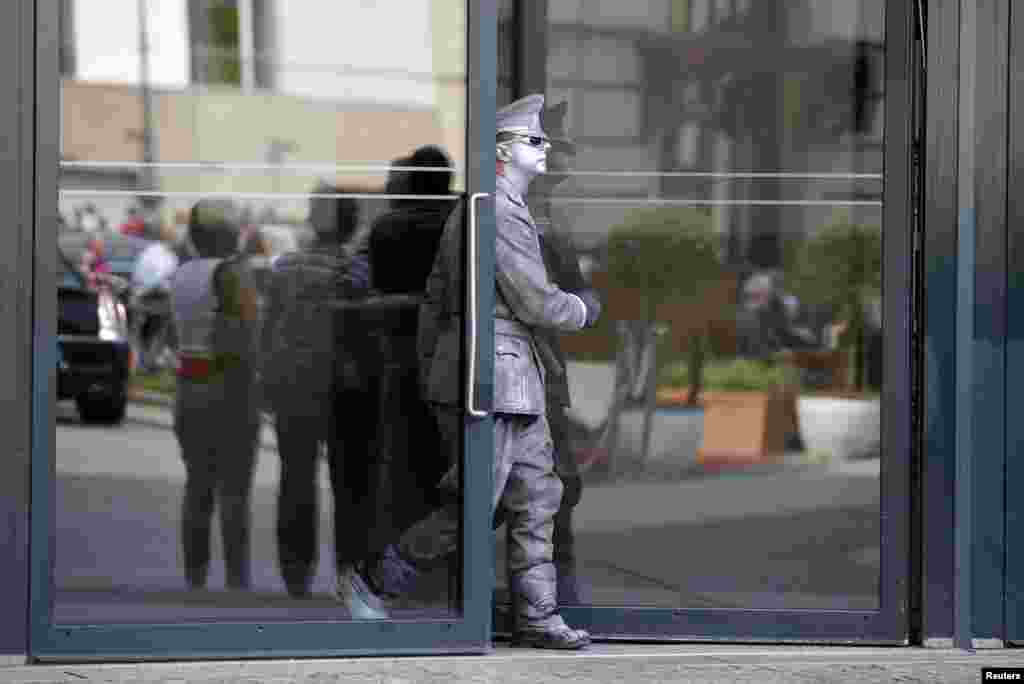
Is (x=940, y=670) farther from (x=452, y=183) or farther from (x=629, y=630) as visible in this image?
(x=452, y=183)

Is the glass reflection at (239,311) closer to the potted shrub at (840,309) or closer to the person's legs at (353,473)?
the person's legs at (353,473)

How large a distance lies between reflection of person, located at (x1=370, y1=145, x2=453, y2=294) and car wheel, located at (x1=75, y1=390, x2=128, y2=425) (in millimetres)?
1081

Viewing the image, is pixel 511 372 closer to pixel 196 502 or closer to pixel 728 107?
pixel 196 502

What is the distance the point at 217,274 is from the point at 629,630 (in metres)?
2.19

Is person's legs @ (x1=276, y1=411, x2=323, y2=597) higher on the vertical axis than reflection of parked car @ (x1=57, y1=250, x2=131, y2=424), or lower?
lower

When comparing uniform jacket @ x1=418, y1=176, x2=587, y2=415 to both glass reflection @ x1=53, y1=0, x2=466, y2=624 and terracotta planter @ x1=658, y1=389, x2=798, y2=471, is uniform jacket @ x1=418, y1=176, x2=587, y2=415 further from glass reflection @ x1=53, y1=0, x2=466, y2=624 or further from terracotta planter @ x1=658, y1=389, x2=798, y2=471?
Answer: terracotta planter @ x1=658, y1=389, x2=798, y2=471

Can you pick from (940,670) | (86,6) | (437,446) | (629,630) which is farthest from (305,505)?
(940,670)

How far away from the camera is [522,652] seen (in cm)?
558

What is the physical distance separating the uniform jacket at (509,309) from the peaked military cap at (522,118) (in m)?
0.18

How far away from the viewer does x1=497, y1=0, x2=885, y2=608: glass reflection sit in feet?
A: 20.0

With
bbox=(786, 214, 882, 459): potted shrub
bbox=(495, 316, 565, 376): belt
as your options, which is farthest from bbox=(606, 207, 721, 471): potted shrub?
bbox=(786, 214, 882, 459): potted shrub

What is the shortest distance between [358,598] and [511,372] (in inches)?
38.3

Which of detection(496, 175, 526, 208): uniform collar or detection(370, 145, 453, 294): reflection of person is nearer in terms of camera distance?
detection(496, 175, 526, 208): uniform collar

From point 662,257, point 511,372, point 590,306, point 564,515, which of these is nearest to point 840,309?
point 662,257
